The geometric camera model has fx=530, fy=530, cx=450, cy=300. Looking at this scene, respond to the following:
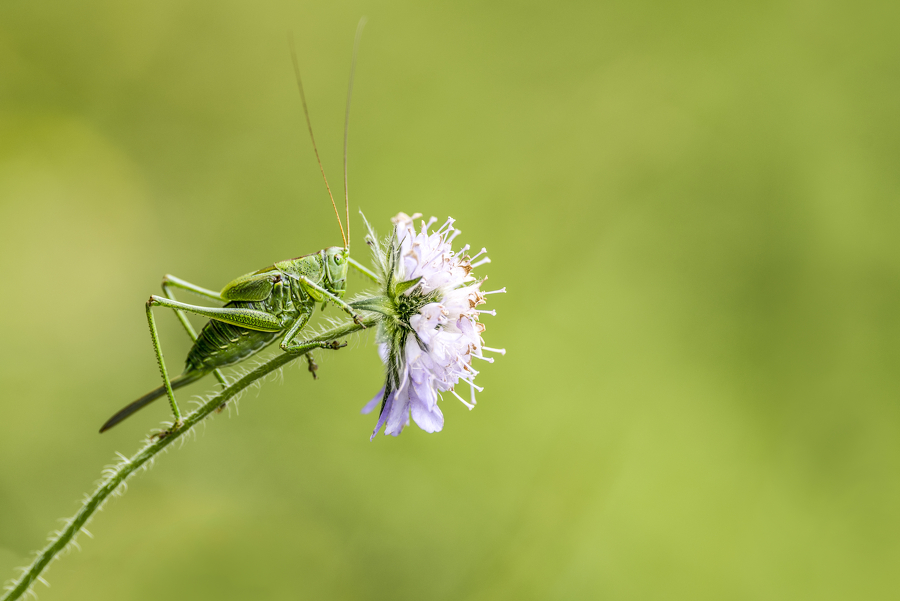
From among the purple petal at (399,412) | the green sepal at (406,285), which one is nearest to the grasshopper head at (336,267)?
the green sepal at (406,285)

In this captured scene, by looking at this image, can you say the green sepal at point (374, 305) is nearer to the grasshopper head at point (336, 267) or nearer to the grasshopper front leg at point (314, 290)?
the grasshopper front leg at point (314, 290)

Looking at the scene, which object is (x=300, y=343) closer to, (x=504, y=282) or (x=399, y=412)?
(x=399, y=412)

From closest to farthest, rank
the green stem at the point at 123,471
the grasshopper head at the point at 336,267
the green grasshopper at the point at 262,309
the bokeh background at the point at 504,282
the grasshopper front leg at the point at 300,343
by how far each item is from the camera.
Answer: the green stem at the point at 123,471, the grasshopper front leg at the point at 300,343, the green grasshopper at the point at 262,309, the grasshopper head at the point at 336,267, the bokeh background at the point at 504,282

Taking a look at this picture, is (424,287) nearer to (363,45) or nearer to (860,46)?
(363,45)

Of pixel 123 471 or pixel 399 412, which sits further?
pixel 399 412

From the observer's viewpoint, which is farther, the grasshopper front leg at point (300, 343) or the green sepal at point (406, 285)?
the green sepal at point (406, 285)

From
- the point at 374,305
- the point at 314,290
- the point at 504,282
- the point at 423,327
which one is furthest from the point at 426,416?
the point at 504,282
